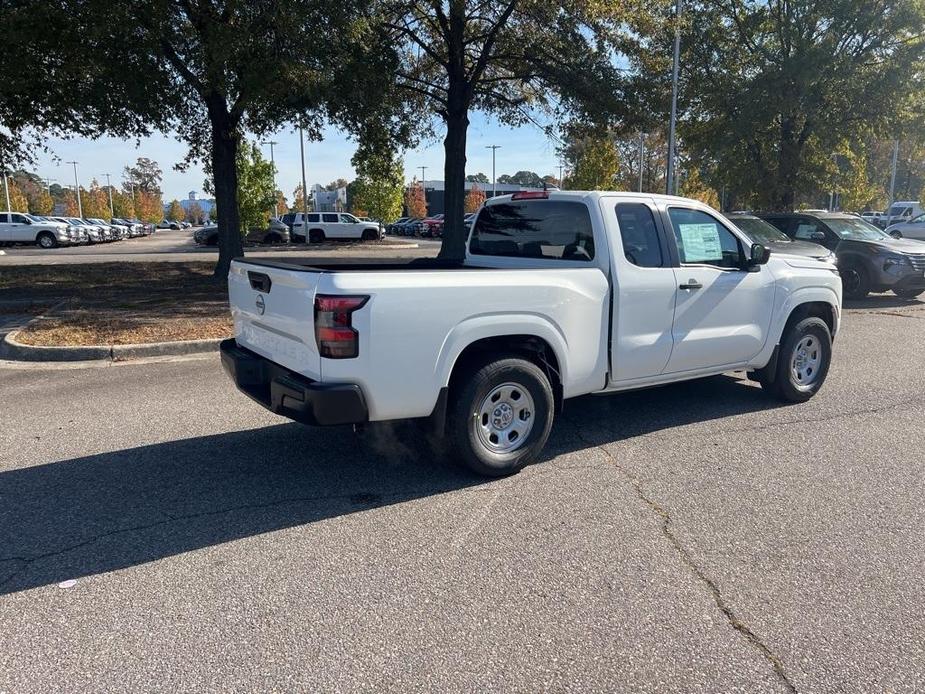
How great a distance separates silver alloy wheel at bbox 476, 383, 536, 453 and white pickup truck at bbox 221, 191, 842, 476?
11mm

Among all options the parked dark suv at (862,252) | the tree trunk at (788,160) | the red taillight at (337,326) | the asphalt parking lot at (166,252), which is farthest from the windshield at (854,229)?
the asphalt parking lot at (166,252)

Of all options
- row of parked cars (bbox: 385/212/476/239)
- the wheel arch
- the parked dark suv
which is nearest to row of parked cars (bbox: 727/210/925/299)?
the parked dark suv

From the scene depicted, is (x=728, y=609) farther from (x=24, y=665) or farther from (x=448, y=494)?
(x=24, y=665)

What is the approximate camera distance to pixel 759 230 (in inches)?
513

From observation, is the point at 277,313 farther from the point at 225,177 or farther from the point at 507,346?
the point at 225,177

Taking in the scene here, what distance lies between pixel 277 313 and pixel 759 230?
11453 mm

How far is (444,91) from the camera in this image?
56.5 ft

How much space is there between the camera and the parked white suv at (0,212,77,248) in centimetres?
3569

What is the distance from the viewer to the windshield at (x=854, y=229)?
531 inches

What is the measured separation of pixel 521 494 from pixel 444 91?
49.3 feet

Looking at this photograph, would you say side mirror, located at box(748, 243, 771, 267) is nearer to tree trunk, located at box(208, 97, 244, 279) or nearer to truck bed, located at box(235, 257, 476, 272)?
truck bed, located at box(235, 257, 476, 272)

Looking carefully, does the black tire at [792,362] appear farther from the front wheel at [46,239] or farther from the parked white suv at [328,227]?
the front wheel at [46,239]

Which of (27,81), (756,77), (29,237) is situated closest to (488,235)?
(27,81)

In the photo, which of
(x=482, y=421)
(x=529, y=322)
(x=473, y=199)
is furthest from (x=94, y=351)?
(x=473, y=199)
